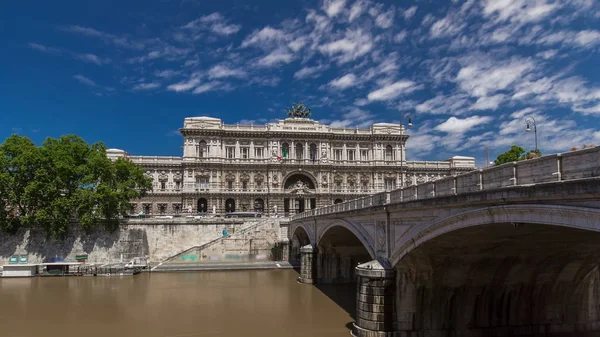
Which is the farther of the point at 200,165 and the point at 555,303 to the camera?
the point at 200,165

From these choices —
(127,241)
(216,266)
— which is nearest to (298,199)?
(216,266)

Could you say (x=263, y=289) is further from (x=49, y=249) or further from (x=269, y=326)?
(x=49, y=249)

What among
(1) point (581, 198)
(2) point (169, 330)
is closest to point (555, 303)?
(1) point (581, 198)

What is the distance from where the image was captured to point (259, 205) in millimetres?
81812

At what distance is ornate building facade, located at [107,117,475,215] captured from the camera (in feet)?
265

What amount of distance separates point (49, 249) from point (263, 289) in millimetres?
33501

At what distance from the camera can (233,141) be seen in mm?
83375

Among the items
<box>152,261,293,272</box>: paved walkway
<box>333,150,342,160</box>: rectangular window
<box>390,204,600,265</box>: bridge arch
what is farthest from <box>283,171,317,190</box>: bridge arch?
<box>390,204,600,265</box>: bridge arch

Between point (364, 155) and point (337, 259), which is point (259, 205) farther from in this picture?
point (337, 259)

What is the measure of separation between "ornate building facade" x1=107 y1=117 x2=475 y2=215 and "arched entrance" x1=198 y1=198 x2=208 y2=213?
0.63 feet

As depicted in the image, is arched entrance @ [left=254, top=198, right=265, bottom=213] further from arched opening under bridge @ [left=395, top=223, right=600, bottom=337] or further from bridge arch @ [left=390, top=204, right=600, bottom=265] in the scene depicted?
bridge arch @ [left=390, top=204, right=600, bottom=265]

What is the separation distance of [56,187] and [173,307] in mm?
32762

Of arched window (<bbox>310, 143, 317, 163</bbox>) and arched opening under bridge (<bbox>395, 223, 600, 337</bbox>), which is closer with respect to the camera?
arched opening under bridge (<bbox>395, 223, 600, 337</bbox>)

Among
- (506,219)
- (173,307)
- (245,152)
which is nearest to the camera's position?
(506,219)
